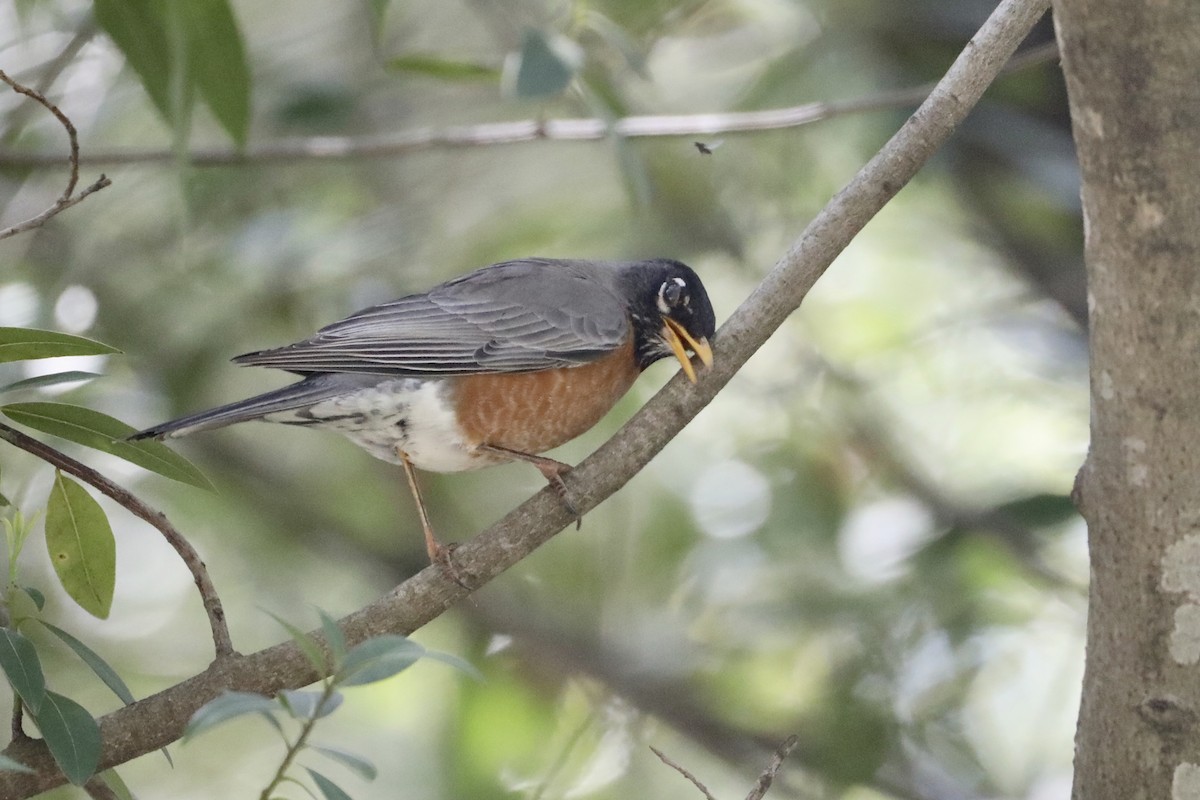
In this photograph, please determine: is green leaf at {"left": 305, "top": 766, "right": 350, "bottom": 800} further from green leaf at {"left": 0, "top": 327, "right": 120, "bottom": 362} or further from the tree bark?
the tree bark

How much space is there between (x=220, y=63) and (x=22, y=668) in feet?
5.60

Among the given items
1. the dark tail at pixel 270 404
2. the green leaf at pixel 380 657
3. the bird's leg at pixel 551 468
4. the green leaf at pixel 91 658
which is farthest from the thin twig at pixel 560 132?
the green leaf at pixel 380 657

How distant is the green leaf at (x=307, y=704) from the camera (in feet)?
5.42

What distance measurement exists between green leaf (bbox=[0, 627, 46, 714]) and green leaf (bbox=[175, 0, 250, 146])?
1566 mm

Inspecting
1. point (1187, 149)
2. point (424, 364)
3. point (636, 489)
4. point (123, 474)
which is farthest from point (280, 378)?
point (1187, 149)

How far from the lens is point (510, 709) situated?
15.0 feet

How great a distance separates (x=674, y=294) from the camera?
→ 3.94 metres

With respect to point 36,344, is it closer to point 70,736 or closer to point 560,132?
point 70,736

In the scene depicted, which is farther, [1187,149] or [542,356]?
[542,356]

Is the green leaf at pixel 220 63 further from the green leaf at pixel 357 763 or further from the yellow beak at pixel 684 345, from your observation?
the green leaf at pixel 357 763

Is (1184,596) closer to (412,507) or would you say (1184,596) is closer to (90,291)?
(412,507)

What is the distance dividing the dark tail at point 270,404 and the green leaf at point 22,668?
0.55 metres

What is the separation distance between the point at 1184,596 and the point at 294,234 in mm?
3408

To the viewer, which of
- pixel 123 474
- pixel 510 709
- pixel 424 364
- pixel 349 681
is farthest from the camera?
pixel 123 474
